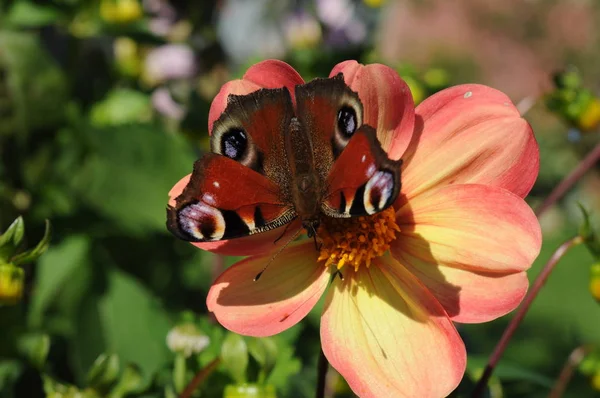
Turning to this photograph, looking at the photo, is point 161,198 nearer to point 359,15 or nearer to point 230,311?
point 359,15

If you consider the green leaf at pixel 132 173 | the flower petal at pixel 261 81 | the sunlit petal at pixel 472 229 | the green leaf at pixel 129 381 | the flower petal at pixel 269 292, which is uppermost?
the flower petal at pixel 261 81

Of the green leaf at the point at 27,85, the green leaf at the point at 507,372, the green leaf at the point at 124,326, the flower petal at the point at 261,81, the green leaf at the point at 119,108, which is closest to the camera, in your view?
the flower petal at the point at 261,81

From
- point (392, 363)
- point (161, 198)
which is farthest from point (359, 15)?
point (392, 363)

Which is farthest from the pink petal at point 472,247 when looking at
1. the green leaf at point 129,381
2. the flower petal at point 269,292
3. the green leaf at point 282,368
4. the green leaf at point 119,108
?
the green leaf at point 119,108

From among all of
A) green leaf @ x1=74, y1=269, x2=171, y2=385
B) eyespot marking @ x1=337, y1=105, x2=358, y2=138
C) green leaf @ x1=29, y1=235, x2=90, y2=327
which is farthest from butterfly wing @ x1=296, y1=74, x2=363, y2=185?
green leaf @ x1=29, y1=235, x2=90, y2=327

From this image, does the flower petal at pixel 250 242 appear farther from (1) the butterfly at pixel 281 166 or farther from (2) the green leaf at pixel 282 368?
(2) the green leaf at pixel 282 368
